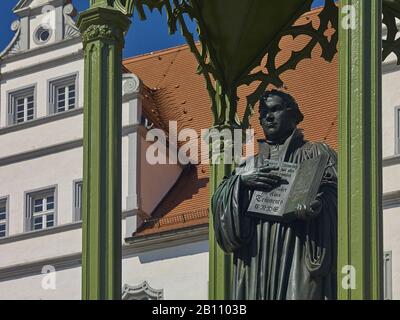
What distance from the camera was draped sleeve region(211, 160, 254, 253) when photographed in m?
19.3

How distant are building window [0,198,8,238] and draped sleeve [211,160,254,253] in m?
30.4

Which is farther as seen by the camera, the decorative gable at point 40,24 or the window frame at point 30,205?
the decorative gable at point 40,24

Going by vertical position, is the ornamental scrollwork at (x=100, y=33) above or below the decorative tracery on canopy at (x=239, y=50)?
below

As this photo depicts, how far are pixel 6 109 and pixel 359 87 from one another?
1328 inches

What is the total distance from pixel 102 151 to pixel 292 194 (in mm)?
1779

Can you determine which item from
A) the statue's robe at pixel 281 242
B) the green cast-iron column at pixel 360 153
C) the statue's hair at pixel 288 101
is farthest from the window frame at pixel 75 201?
the green cast-iron column at pixel 360 153

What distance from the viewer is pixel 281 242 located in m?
19.1

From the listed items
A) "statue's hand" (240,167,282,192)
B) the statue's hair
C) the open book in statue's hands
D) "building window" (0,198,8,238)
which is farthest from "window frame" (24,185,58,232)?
the open book in statue's hands

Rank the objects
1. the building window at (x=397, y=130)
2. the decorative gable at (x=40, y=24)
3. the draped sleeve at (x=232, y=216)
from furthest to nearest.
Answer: the decorative gable at (x=40, y=24), the building window at (x=397, y=130), the draped sleeve at (x=232, y=216)

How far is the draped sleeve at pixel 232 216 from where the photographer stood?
19.3m

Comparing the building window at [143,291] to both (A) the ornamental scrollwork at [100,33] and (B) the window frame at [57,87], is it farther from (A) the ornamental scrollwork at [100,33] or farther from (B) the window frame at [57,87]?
(A) the ornamental scrollwork at [100,33]

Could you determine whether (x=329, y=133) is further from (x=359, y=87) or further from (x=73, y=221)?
→ (x=359, y=87)

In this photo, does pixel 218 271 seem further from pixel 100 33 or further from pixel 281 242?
pixel 100 33

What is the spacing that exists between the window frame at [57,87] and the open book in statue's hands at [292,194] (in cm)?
3021
